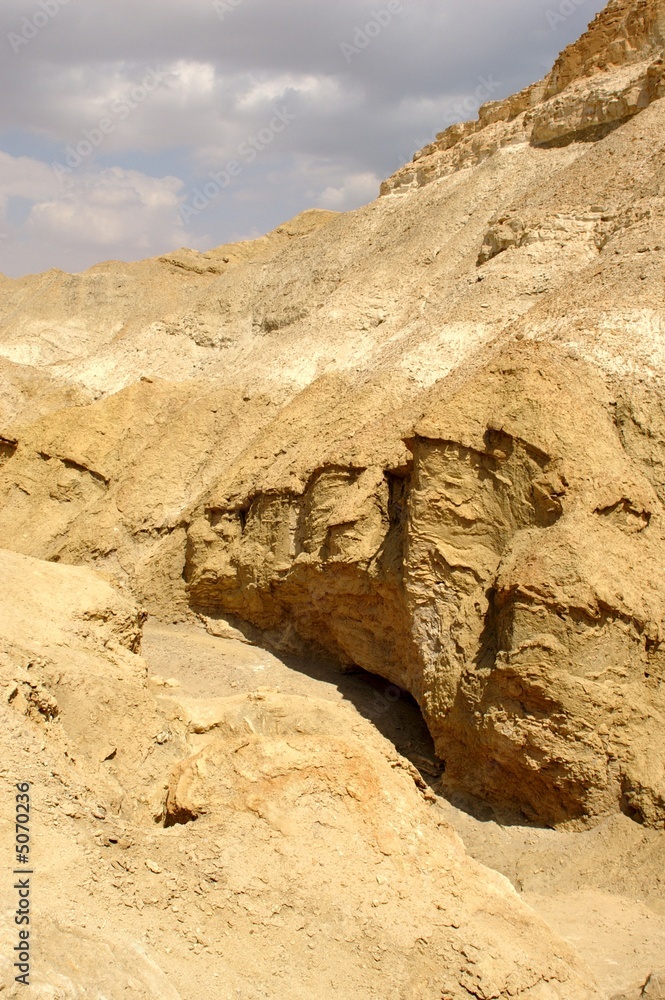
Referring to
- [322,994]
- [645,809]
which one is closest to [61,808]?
[322,994]

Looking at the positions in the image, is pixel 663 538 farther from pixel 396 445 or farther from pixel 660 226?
pixel 660 226

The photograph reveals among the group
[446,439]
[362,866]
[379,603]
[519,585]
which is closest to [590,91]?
[446,439]

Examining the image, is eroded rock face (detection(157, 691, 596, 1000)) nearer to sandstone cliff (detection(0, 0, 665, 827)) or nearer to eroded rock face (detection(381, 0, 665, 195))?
sandstone cliff (detection(0, 0, 665, 827))

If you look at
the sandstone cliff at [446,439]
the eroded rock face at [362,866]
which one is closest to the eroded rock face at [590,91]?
the sandstone cliff at [446,439]

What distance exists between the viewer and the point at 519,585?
9477 mm

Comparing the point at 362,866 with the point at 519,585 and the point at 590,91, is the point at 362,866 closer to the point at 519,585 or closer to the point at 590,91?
the point at 519,585

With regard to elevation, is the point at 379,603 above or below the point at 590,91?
below

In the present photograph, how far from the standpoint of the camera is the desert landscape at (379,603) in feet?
19.3

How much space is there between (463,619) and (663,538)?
272 centimetres

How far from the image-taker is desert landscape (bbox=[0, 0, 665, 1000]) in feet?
19.3

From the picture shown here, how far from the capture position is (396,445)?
12609 millimetres

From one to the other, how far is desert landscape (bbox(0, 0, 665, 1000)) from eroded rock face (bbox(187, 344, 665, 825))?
0.14ft

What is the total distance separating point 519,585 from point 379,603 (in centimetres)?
333

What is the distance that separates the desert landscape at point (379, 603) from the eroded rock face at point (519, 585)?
1.7 inches
